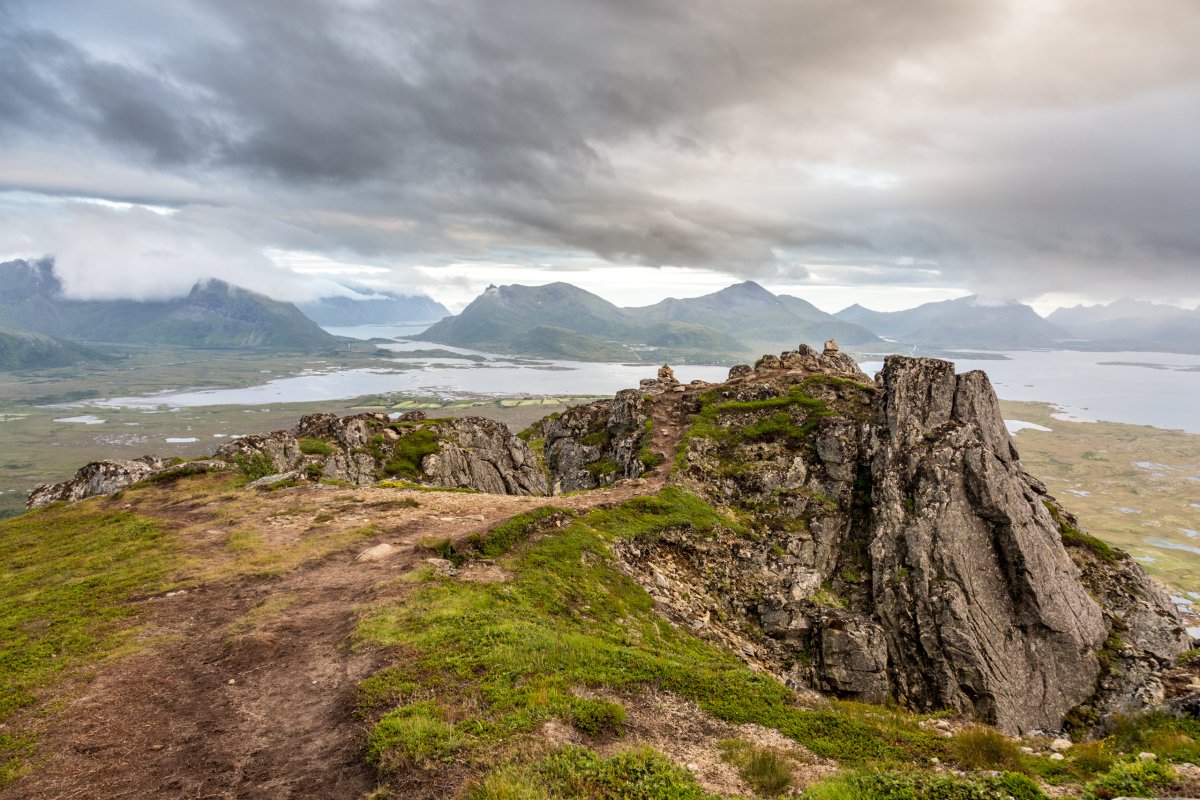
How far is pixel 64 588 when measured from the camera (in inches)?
899

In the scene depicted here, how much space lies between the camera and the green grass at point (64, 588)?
1662 centimetres

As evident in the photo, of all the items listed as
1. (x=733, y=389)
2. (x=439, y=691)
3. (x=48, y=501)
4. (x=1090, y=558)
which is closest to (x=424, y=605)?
(x=439, y=691)

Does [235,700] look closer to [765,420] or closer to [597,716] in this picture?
[597,716]

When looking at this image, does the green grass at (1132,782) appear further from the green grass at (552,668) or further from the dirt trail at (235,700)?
the dirt trail at (235,700)

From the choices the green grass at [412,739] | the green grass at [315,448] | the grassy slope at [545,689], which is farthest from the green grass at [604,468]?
the green grass at [412,739]

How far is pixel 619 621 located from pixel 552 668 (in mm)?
7643

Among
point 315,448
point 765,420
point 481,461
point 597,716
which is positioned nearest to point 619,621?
point 597,716

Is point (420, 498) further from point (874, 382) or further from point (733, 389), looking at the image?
point (874, 382)

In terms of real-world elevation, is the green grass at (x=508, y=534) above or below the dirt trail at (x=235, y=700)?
above

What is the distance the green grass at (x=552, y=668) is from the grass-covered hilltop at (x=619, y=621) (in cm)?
12

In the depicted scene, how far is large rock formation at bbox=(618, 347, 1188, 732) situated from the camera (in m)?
33.3

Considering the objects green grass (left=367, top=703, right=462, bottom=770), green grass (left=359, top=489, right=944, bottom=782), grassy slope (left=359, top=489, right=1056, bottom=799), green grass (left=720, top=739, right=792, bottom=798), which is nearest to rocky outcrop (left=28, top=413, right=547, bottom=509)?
green grass (left=359, top=489, right=944, bottom=782)

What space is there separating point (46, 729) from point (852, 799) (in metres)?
20.8

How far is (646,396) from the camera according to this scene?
6391cm
